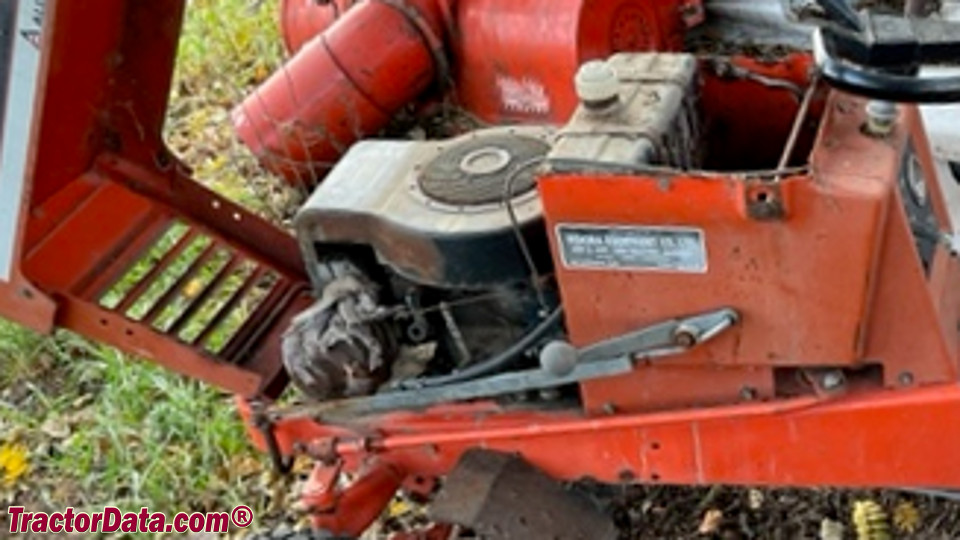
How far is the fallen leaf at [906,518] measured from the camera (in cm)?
278

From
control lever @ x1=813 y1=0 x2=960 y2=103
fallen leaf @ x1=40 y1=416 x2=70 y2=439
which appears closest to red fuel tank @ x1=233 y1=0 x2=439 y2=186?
fallen leaf @ x1=40 y1=416 x2=70 y2=439

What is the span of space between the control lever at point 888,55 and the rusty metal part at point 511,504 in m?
0.90

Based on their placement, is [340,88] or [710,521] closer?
[710,521]

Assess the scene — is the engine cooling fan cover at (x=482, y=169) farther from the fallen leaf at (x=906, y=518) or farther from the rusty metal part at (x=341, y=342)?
the fallen leaf at (x=906, y=518)

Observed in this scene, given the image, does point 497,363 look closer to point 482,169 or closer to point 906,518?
point 482,169

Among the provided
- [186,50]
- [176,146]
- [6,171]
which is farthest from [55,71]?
[186,50]

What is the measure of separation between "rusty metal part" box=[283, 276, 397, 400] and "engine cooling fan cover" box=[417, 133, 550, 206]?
234mm

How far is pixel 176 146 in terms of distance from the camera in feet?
15.3

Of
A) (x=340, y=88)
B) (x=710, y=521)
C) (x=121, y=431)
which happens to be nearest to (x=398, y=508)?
(x=710, y=521)

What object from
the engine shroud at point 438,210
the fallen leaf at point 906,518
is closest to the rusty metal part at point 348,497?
the engine shroud at point 438,210

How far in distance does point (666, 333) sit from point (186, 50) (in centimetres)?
321

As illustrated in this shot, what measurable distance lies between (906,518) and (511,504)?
2.77 feet

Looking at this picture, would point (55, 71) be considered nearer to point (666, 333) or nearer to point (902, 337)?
point (666, 333)

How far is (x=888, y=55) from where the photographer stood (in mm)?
1887
